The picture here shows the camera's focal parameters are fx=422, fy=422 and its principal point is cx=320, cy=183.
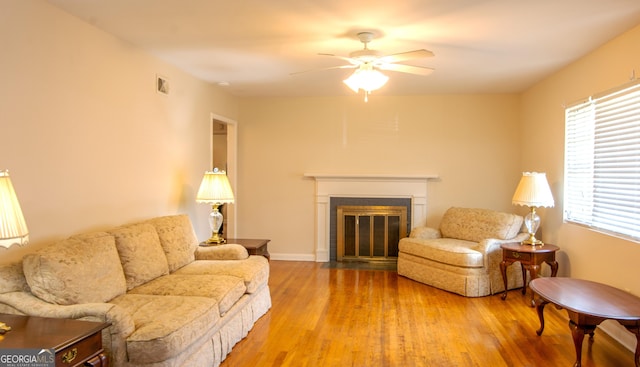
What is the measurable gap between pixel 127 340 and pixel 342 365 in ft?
4.76

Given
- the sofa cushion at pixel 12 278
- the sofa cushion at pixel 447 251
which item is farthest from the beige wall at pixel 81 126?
the sofa cushion at pixel 447 251

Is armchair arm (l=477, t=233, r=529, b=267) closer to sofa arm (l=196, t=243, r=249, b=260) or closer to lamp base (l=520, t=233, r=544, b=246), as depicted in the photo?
lamp base (l=520, t=233, r=544, b=246)

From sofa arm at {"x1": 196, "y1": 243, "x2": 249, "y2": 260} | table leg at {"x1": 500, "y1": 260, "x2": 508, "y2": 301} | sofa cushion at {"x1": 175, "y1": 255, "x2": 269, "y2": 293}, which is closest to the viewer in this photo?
sofa cushion at {"x1": 175, "y1": 255, "x2": 269, "y2": 293}

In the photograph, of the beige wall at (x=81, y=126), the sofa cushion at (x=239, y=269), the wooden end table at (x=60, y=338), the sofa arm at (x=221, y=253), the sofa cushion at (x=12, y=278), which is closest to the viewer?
the wooden end table at (x=60, y=338)

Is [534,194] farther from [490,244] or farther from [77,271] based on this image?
[77,271]

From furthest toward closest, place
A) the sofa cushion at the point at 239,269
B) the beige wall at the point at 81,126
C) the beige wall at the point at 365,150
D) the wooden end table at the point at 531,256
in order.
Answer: the beige wall at the point at 365,150 < the wooden end table at the point at 531,256 < the sofa cushion at the point at 239,269 < the beige wall at the point at 81,126

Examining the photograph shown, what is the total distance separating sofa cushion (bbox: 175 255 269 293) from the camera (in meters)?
3.56

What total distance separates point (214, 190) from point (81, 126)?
1.58m

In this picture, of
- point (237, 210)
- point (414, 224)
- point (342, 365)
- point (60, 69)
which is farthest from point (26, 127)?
point (414, 224)

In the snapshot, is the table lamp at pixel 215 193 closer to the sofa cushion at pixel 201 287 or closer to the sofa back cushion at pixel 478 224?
the sofa cushion at pixel 201 287

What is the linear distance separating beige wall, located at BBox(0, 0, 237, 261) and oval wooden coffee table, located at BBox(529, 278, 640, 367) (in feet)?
11.2

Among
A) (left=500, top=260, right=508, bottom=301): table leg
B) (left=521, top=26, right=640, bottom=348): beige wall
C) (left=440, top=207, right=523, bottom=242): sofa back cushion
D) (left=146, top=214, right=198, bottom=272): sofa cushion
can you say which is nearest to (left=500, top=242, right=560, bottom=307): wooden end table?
(left=500, top=260, right=508, bottom=301): table leg

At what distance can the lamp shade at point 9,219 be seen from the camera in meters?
1.78

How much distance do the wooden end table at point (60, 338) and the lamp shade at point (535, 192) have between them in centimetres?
403
